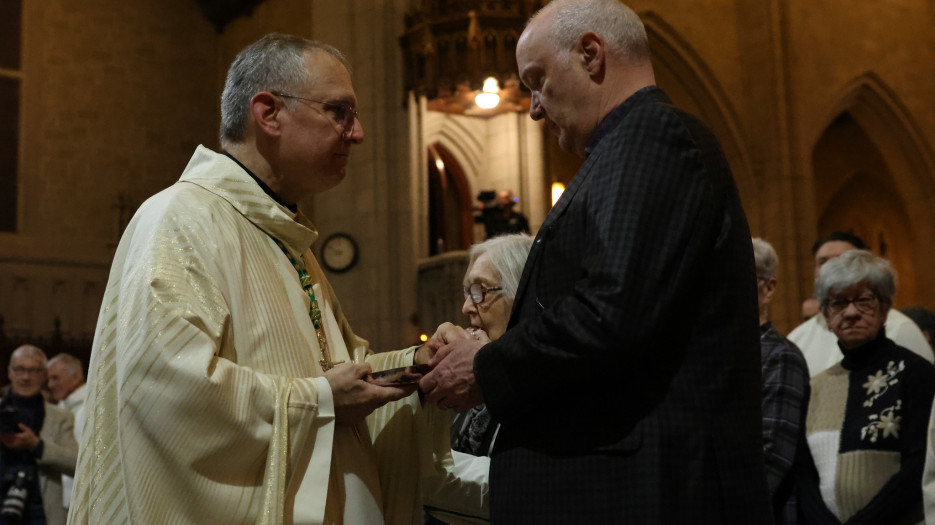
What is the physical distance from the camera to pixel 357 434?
2605 mm

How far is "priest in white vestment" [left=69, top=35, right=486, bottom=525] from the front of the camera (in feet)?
7.32

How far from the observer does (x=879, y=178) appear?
770 inches

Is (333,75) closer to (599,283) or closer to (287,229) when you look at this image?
(287,229)

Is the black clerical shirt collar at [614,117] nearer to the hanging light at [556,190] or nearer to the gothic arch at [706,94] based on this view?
the hanging light at [556,190]

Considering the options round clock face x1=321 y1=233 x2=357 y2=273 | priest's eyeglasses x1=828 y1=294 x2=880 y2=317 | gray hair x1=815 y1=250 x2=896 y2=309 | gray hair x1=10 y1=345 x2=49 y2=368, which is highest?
round clock face x1=321 y1=233 x2=357 y2=273

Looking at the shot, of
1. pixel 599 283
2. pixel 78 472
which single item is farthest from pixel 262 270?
pixel 599 283

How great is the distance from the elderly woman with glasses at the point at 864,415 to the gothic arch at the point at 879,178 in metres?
11.5

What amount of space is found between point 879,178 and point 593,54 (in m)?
18.7

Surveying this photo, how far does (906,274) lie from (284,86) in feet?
61.3

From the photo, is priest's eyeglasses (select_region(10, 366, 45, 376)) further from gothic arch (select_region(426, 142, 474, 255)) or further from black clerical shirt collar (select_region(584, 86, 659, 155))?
gothic arch (select_region(426, 142, 474, 255))

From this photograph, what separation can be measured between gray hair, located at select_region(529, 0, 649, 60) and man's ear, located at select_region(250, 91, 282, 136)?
0.73 m

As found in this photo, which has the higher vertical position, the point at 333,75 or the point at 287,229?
the point at 333,75

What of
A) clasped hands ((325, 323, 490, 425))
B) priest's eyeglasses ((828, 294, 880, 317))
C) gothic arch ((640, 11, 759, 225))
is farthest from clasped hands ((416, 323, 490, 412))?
gothic arch ((640, 11, 759, 225))

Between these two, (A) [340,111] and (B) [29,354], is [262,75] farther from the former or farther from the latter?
(B) [29,354]
